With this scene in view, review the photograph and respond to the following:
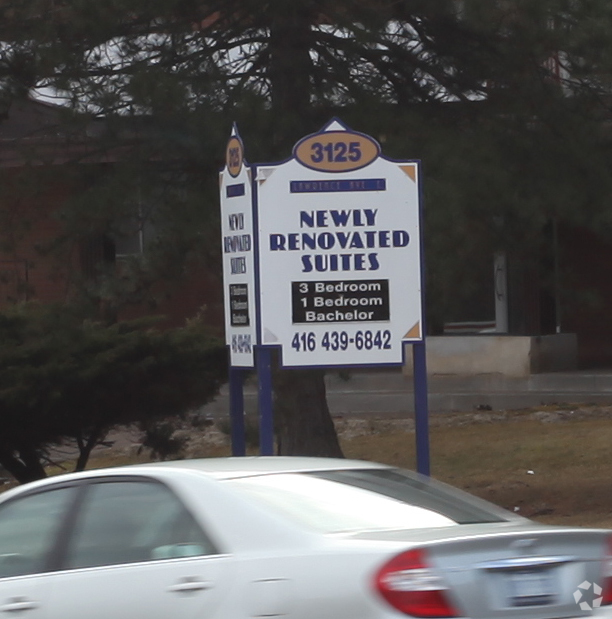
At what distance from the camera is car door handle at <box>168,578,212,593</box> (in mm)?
4648

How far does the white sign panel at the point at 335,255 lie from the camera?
9.36m

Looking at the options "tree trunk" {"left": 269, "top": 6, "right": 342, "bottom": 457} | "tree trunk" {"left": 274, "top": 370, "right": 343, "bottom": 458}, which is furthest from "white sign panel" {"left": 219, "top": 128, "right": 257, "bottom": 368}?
"tree trunk" {"left": 274, "top": 370, "right": 343, "bottom": 458}

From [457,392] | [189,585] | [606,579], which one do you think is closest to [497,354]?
Answer: [457,392]

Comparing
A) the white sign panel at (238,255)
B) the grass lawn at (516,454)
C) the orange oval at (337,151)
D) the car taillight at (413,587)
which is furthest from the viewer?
the grass lawn at (516,454)

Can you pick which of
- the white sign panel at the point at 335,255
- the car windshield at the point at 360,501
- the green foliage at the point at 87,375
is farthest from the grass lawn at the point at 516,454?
the car windshield at the point at 360,501

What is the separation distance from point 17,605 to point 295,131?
730 cm

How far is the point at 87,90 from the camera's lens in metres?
12.0

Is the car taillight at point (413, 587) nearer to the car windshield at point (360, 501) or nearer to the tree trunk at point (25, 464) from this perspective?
the car windshield at point (360, 501)

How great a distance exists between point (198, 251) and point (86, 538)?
6.95m

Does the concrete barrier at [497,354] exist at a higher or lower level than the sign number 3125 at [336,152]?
lower

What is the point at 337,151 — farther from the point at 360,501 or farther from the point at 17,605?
the point at 17,605

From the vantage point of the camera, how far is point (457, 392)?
64.3 ft

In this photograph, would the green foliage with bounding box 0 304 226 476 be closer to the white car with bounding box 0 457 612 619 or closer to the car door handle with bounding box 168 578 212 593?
the white car with bounding box 0 457 612 619

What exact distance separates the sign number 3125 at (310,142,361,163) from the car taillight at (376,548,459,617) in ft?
17.7
